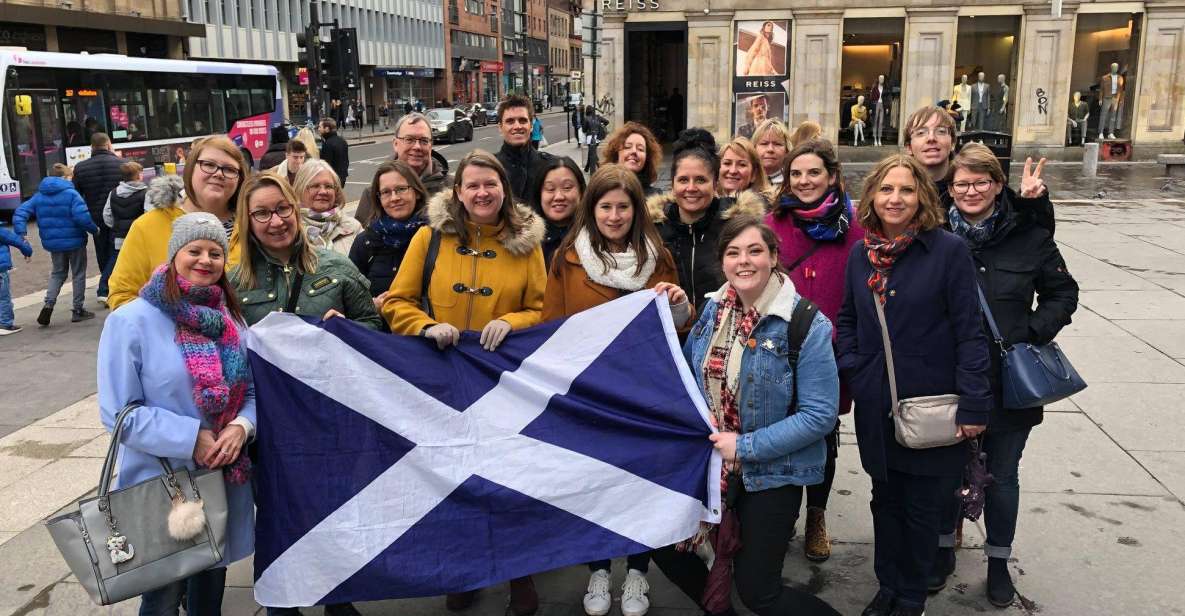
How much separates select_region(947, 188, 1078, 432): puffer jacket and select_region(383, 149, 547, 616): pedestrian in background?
6.51ft

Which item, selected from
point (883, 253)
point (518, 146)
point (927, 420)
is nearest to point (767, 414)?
point (927, 420)

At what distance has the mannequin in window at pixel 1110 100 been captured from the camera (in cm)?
2791

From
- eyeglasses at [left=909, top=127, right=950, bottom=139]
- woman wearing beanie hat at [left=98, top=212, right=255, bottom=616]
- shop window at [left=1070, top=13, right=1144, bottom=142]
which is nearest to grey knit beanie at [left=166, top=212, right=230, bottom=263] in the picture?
woman wearing beanie hat at [left=98, top=212, right=255, bottom=616]

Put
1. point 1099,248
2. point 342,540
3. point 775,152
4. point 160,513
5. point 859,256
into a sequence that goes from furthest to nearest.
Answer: point 1099,248 < point 775,152 < point 859,256 < point 342,540 < point 160,513

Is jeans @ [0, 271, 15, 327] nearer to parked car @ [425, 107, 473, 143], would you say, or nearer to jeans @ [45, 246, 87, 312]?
jeans @ [45, 246, 87, 312]

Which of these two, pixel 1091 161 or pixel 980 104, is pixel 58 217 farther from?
pixel 980 104

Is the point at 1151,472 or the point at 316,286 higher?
the point at 316,286

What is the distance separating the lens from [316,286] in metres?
3.85

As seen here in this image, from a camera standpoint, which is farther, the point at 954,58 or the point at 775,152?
the point at 954,58

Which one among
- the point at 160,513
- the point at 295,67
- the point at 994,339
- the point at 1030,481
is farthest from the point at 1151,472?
the point at 295,67

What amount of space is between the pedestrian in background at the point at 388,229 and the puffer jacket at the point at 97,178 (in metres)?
8.57

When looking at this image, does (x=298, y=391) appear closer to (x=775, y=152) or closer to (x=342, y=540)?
(x=342, y=540)

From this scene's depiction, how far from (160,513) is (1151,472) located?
5.28 metres

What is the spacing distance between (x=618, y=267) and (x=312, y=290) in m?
1.33
